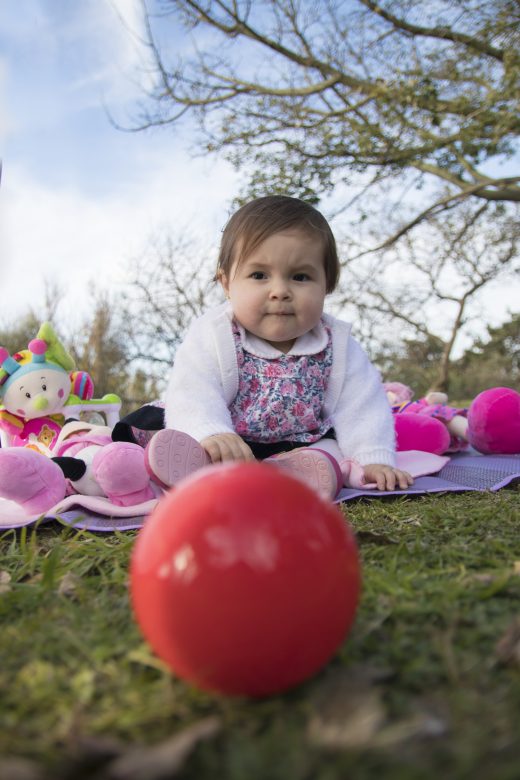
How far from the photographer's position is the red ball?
800 mm

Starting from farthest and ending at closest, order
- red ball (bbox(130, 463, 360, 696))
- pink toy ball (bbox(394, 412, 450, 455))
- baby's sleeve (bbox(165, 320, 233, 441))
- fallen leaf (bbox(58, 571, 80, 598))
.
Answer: pink toy ball (bbox(394, 412, 450, 455)) < baby's sleeve (bbox(165, 320, 233, 441)) < fallen leaf (bbox(58, 571, 80, 598)) < red ball (bbox(130, 463, 360, 696))

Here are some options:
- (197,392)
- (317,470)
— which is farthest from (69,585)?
(197,392)

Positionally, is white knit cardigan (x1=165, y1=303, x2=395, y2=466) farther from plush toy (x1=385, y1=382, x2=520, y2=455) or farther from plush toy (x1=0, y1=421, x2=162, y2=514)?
plush toy (x1=385, y1=382, x2=520, y2=455)

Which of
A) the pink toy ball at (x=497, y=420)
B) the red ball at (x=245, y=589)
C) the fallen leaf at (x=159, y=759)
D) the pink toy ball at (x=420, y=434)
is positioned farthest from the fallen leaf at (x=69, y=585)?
the pink toy ball at (x=497, y=420)

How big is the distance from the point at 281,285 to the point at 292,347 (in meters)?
0.36

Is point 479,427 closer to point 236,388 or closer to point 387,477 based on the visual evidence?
point 387,477

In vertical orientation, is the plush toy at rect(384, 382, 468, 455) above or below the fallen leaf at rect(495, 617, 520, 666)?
above

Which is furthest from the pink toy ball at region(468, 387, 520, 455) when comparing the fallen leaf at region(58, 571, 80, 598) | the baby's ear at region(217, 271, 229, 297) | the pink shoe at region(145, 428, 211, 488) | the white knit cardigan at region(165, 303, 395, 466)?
the fallen leaf at region(58, 571, 80, 598)

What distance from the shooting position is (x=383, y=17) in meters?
7.72

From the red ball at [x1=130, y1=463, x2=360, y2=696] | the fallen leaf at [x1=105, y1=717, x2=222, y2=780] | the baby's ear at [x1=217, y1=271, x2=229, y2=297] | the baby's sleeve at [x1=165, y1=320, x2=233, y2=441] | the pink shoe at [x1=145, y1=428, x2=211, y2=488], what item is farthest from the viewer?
the baby's ear at [x1=217, y1=271, x2=229, y2=297]

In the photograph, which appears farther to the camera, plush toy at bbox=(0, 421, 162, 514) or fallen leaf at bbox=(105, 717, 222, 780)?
plush toy at bbox=(0, 421, 162, 514)

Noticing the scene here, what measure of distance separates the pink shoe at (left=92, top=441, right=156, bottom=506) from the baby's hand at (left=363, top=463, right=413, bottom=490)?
889mm

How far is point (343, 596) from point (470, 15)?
26.2 ft

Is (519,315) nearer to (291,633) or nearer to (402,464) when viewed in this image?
(402,464)
